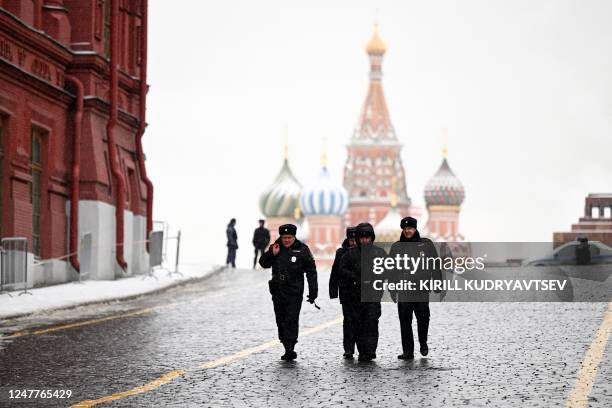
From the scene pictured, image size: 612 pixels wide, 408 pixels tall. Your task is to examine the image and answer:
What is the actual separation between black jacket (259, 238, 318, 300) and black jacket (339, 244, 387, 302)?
14.3 inches

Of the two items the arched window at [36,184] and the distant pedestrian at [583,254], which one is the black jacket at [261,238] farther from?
the arched window at [36,184]

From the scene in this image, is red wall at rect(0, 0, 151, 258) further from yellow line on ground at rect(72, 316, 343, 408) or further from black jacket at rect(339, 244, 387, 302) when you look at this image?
black jacket at rect(339, 244, 387, 302)

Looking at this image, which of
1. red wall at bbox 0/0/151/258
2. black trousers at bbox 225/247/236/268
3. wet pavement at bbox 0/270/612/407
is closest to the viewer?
wet pavement at bbox 0/270/612/407

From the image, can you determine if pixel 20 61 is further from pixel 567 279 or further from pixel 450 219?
pixel 450 219

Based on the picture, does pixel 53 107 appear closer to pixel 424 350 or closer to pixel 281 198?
pixel 424 350

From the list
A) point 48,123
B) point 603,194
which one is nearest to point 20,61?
point 48,123

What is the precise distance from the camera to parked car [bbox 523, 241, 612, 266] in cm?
3806

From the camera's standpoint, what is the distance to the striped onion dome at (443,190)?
19762 cm

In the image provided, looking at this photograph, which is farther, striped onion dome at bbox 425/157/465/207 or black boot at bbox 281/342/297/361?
striped onion dome at bbox 425/157/465/207

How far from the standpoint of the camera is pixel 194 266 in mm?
45156

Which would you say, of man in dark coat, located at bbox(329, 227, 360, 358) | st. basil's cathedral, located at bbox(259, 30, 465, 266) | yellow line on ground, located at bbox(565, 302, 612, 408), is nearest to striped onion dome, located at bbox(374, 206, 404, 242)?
st. basil's cathedral, located at bbox(259, 30, 465, 266)

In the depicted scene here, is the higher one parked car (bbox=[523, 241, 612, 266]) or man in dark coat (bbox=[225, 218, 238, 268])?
man in dark coat (bbox=[225, 218, 238, 268])

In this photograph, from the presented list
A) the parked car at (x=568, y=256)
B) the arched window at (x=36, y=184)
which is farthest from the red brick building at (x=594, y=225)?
the arched window at (x=36, y=184)

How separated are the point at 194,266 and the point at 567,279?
52.4 ft
